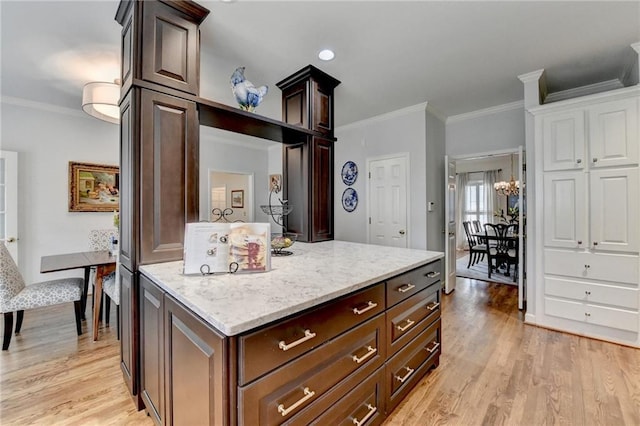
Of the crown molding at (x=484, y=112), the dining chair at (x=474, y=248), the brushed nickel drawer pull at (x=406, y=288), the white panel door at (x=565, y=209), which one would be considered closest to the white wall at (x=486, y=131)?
the crown molding at (x=484, y=112)

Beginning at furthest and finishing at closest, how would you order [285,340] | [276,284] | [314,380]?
[276,284], [314,380], [285,340]

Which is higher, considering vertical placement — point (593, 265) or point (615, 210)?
point (615, 210)

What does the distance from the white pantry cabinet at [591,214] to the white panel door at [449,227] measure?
1.21 meters

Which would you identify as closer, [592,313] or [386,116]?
[592,313]

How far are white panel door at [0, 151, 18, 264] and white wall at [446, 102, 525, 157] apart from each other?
582 cm

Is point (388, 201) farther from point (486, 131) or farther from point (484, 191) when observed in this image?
point (484, 191)

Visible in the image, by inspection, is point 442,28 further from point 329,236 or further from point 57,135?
point 57,135

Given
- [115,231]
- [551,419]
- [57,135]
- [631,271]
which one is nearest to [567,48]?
[631,271]

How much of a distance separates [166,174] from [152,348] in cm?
96

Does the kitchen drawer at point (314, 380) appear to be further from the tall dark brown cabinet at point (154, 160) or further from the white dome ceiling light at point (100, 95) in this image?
the white dome ceiling light at point (100, 95)

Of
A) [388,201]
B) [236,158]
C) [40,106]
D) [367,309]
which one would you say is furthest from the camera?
[236,158]

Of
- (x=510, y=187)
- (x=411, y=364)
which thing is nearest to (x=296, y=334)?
(x=411, y=364)

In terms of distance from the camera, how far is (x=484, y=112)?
3910 mm

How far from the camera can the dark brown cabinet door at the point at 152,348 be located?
52.8 inches
